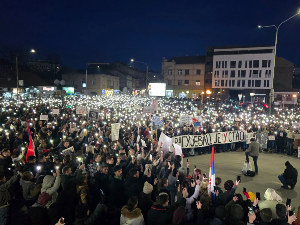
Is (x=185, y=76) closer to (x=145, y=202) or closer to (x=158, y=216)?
(x=145, y=202)

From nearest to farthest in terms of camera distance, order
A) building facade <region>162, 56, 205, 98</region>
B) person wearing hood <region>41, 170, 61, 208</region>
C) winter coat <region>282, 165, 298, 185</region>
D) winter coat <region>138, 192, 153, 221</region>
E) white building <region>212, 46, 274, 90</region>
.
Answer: winter coat <region>138, 192, 153, 221</region>
person wearing hood <region>41, 170, 61, 208</region>
winter coat <region>282, 165, 298, 185</region>
white building <region>212, 46, 274, 90</region>
building facade <region>162, 56, 205, 98</region>

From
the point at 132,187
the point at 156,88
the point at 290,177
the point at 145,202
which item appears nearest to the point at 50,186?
the point at 132,187

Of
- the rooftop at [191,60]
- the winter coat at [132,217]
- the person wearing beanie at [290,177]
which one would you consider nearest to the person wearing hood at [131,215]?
the winter coat at [132,217]

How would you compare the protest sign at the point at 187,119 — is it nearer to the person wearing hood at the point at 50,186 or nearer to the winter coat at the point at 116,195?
the winter coat at the point at 116,195

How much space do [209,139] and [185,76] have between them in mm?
49433

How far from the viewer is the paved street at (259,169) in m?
8.55

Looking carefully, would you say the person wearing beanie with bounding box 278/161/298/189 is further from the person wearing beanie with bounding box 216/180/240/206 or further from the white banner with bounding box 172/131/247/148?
the white banner with bounding box 172/131/247/148

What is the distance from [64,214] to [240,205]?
3.33m

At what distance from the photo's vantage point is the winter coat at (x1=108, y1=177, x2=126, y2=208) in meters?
5.30

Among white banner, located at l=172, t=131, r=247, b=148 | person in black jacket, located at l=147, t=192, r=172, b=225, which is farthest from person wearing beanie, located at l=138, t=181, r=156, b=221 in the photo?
white banner, located at l=172, t=131, r=247, b=148

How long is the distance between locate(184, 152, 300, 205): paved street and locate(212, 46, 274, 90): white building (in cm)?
4389

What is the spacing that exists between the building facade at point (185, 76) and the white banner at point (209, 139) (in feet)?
148

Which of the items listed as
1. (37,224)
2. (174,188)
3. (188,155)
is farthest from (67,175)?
(188,155)

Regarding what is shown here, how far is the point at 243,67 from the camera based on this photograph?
2120 inches
